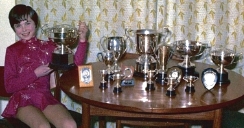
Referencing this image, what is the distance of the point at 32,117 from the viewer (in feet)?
6.97

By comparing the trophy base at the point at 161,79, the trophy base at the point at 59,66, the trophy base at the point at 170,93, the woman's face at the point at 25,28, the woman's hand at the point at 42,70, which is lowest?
the trophy base at the point at 170,93

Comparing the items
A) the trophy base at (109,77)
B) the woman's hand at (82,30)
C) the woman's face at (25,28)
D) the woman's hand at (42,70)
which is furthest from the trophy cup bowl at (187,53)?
the woman's face at (25,28)

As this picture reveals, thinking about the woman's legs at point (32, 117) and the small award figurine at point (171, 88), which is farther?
the woman's legs at point (32, 117)

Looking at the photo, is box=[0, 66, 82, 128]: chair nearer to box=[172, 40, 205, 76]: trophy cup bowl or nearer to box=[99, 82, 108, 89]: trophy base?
box=[99, 82, 108, 89]: trophy base

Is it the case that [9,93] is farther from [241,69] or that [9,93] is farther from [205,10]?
[241,69]

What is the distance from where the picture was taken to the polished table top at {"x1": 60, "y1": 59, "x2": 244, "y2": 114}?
171 cm

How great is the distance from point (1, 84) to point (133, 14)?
88 cm

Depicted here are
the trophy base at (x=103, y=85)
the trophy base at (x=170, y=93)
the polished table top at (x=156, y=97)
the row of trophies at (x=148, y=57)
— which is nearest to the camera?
the polished table top at (x=156, y=97)

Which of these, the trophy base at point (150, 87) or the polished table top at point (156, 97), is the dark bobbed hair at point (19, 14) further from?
the trophy base at point (150, 87)

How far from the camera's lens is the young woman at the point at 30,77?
7.05 ft

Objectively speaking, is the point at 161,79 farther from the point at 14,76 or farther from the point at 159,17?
the point at 14,76

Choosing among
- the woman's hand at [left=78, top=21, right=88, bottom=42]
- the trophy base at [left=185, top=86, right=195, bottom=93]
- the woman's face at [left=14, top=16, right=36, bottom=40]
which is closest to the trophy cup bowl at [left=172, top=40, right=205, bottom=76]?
the trophy base at [left=185, top=86, right=195, bottom=93]

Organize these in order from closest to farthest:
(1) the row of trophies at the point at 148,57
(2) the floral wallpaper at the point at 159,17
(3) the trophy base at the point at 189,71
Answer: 1. (1) the row of trophies at the point at 148,57
2. (3) the trophy base at the point at 189,71
3. (2) the floral wallpaper at the point at 159,17

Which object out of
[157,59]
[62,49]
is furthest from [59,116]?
[157,59]
